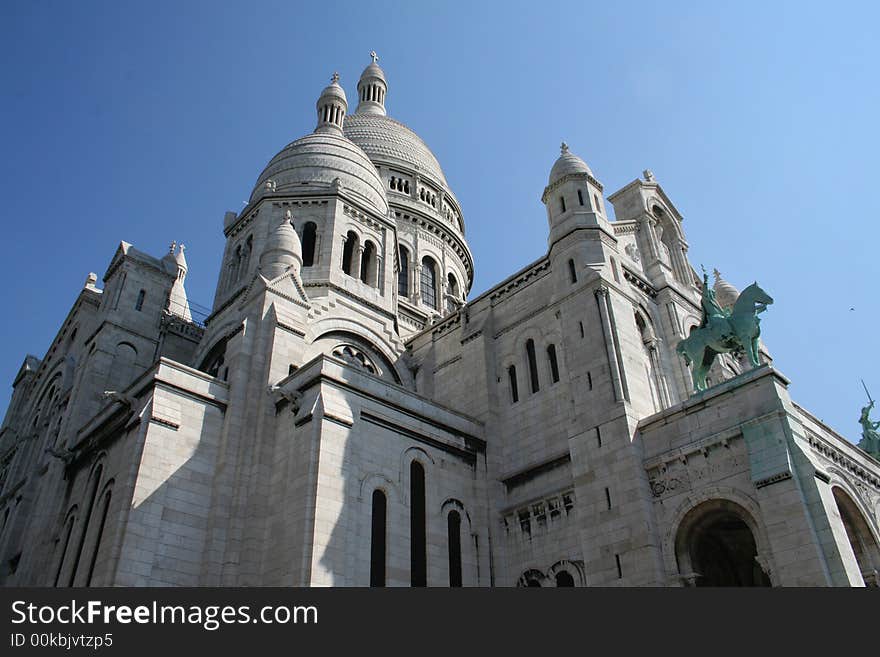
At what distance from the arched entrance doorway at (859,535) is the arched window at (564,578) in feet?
26.6

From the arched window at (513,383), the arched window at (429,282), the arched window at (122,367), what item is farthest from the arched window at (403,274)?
the arched window at (122,367)

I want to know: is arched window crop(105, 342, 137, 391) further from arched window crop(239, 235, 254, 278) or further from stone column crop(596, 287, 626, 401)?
stone column crop(596, 287, 626, 401)

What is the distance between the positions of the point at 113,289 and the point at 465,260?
2565cm

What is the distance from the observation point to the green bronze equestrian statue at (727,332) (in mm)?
22797

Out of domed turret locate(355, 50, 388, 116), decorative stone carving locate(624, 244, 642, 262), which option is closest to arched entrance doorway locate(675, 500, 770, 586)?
decorative stone carving locate(624, 244, 642, 262)

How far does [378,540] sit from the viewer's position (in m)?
22.3

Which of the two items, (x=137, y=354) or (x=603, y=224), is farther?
(x=137, y=354)

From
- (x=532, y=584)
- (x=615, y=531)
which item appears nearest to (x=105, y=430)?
(x=532, y=584)

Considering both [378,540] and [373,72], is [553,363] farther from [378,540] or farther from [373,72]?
[373,72]

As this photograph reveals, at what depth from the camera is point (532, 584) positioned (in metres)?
24.0

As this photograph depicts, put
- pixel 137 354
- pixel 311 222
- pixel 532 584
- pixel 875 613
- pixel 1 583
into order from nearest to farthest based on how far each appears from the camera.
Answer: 1. pixel 875 613
2. pixel 532 584
3. pixel 1 583
4. pixel 137 354
5. pixel 311 222

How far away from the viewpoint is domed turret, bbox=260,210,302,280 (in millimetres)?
28344

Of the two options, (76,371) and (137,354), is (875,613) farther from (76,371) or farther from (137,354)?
(76,371)

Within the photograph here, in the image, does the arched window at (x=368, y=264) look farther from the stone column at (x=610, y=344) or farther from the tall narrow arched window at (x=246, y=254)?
the stone column at (x=610, y=344)
